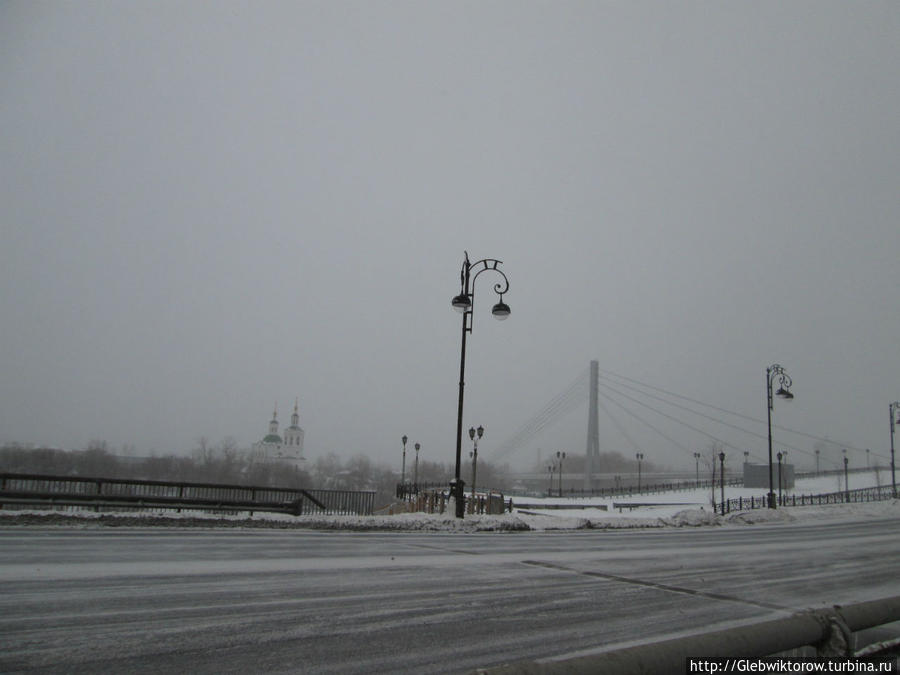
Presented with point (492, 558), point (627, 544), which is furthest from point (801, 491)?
point (492, 558)

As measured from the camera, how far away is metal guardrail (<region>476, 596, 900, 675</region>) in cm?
250

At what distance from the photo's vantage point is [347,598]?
5969 mm

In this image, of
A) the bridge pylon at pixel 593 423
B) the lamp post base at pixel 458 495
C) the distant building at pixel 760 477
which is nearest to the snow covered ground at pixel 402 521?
the lamp post base at pixel 458 495

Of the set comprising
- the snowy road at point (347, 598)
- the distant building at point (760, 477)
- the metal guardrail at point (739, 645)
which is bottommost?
the distant building at point (760, 477)

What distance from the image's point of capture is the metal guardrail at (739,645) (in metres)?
2.50

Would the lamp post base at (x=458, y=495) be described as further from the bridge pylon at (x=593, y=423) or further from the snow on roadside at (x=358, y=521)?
the bridge pylon at (x=593, y=423)

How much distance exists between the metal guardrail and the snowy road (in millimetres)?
1678

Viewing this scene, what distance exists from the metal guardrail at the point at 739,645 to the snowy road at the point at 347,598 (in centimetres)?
168

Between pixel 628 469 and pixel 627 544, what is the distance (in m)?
146

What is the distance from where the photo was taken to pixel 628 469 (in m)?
150

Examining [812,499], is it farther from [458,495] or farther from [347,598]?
[347,598]

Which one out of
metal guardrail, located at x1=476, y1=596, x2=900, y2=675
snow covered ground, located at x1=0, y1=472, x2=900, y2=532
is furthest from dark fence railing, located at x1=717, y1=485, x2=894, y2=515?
metal guardrail, located at x1=476, y1=596, x2=900, y2=675

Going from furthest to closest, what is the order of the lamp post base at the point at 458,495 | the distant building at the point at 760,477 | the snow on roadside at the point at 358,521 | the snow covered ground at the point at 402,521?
the distant building at the point at 760,477 < the lamp post base at the point at 458,495 < the snow covered ground at the point at 402,521 < the snow on roadside at the point at 358,521

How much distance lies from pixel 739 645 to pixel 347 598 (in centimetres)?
394
